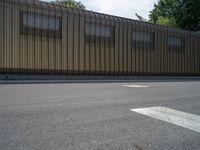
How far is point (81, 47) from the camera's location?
22.1m

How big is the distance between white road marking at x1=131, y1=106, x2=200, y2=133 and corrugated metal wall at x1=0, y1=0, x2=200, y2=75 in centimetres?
1321

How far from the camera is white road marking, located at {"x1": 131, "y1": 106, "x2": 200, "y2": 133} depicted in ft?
19.9

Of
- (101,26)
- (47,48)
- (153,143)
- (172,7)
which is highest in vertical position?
(172,7)

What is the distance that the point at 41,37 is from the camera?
20.3 m

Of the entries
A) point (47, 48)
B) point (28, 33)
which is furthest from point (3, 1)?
point (47, 48)

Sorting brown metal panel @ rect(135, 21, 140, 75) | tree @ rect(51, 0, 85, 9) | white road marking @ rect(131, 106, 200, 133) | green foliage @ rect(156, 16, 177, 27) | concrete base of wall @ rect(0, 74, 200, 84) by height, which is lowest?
white road marking @ rect(131, 106, 200, 133)

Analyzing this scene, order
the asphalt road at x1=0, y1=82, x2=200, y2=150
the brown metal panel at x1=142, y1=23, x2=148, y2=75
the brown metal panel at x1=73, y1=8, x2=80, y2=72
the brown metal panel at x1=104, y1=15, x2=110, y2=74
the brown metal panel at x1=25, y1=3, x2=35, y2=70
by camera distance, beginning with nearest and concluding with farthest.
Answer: the asphalt road at x1=0, y1=82, x2=200, y2=150 < the brown metal panel at x1=25, y1=3, x2=35, y2=70 < the brown metal panel at x1=73, y1=8, x2=80, y2=72 < the brown metal panel at x1=104, y1=15, x2=110, y2=74 < the brown metal panel at x1=142, y1=23, x2=148, y2=75

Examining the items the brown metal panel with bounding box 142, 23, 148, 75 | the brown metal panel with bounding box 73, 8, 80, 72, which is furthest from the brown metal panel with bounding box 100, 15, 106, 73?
the brown metal panel with bounding box 142, 23, 148, 75

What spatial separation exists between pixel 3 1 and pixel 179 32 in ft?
54.1

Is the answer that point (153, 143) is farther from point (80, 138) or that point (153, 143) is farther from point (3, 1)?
point (3, 1)

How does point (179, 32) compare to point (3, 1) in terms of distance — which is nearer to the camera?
point (3, 1)

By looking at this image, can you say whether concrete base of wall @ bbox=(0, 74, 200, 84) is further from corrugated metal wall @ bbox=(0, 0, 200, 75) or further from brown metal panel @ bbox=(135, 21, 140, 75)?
brown metal panel @ bbox=(135, 21, 140, 75)

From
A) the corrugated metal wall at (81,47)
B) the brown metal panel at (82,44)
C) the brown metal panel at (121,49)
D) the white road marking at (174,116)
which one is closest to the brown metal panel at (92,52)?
the corrugated metal wall at (81,47)

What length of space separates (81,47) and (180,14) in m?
27.6
